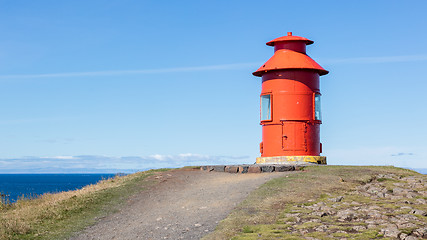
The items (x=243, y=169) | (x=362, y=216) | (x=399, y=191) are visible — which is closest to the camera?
(x=362, y=216)

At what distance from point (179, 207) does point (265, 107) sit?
436 inches

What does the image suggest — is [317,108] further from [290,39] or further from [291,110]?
[290,39]

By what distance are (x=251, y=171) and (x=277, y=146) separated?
123 inches

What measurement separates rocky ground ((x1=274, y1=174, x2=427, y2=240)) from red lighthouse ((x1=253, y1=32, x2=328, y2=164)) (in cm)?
678

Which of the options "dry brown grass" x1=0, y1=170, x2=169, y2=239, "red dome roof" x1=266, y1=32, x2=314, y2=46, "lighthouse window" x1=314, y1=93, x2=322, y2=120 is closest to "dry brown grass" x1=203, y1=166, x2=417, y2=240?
"lighthouse window" x1=314, y1=93, x2=322, y2=120

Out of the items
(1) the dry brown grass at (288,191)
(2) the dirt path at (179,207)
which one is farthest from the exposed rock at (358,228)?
(2) the dirt path at (179,207)

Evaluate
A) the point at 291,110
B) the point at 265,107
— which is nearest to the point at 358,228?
the point at 291,110

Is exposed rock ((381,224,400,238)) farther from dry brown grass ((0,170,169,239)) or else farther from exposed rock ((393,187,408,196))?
dry brown grass ((0,170,169,239))

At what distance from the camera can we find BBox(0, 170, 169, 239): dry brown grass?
13.4m

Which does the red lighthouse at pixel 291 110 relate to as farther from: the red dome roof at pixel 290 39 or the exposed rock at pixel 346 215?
the exposed rock at pixel 346 215

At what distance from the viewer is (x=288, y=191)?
16391 mm

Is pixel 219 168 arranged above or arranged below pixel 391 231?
above

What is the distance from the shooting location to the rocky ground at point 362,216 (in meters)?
11.5

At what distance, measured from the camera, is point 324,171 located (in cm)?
2059
